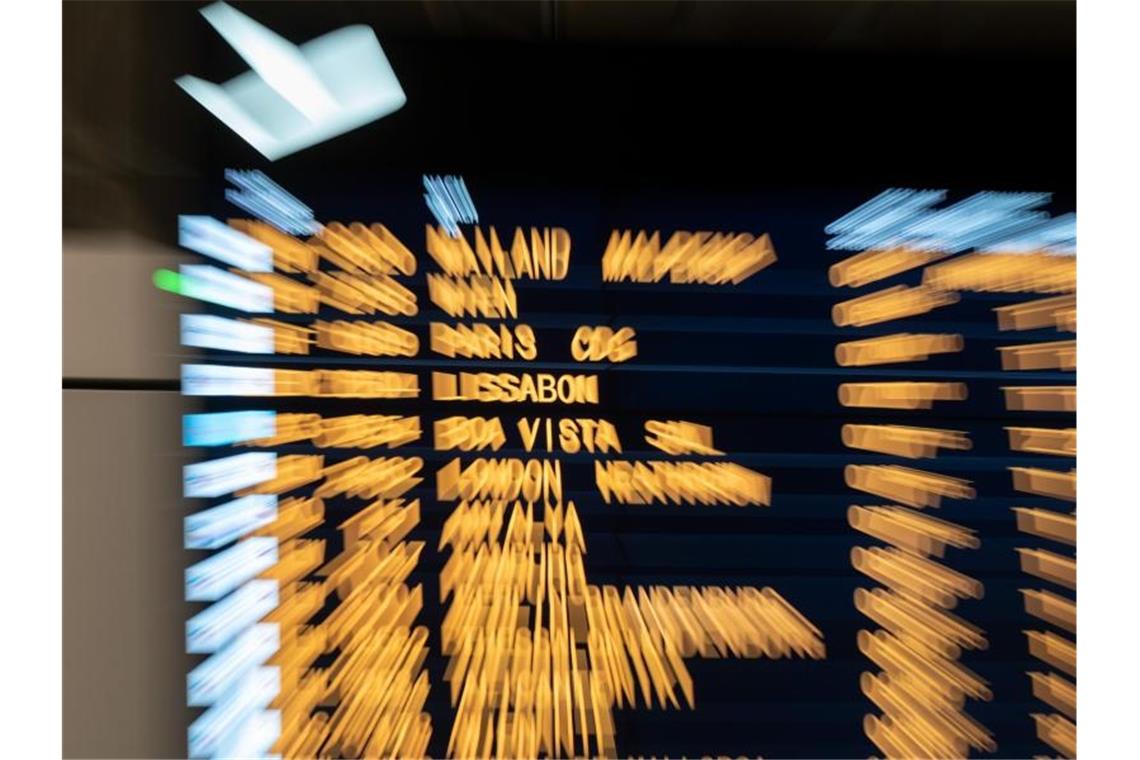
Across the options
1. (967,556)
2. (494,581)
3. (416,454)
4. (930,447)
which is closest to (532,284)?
(416,454)

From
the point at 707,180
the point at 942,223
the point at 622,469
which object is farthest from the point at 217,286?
the point at 942,223

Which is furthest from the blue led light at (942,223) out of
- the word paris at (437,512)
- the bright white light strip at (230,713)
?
the bright white light strip at (230,713)

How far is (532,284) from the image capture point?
0.99 metres

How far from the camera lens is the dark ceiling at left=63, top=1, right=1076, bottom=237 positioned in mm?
965

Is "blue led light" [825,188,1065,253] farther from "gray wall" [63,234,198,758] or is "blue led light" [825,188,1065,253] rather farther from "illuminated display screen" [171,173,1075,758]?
"gray wall" [63,234,198,758]

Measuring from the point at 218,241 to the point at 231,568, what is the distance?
58 centimetres

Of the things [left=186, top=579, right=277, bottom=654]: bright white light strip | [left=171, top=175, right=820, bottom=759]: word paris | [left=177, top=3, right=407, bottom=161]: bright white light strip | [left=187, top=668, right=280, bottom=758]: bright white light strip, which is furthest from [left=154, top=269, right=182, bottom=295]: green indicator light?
[left=187, top=668, right=280, bottom=758]: bright white light strip

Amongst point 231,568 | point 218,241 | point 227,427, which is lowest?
point 231,568

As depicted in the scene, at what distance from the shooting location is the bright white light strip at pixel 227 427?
0.96m

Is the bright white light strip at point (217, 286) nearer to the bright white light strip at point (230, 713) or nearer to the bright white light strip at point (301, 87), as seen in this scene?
the bright white light strip at point (301, 87)

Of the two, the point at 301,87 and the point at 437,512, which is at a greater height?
the point at 301,87

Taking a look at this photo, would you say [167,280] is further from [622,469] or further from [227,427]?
[622,469]

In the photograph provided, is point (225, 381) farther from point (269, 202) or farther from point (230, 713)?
point (230, 713)

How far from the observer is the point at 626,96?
3.25 ft
